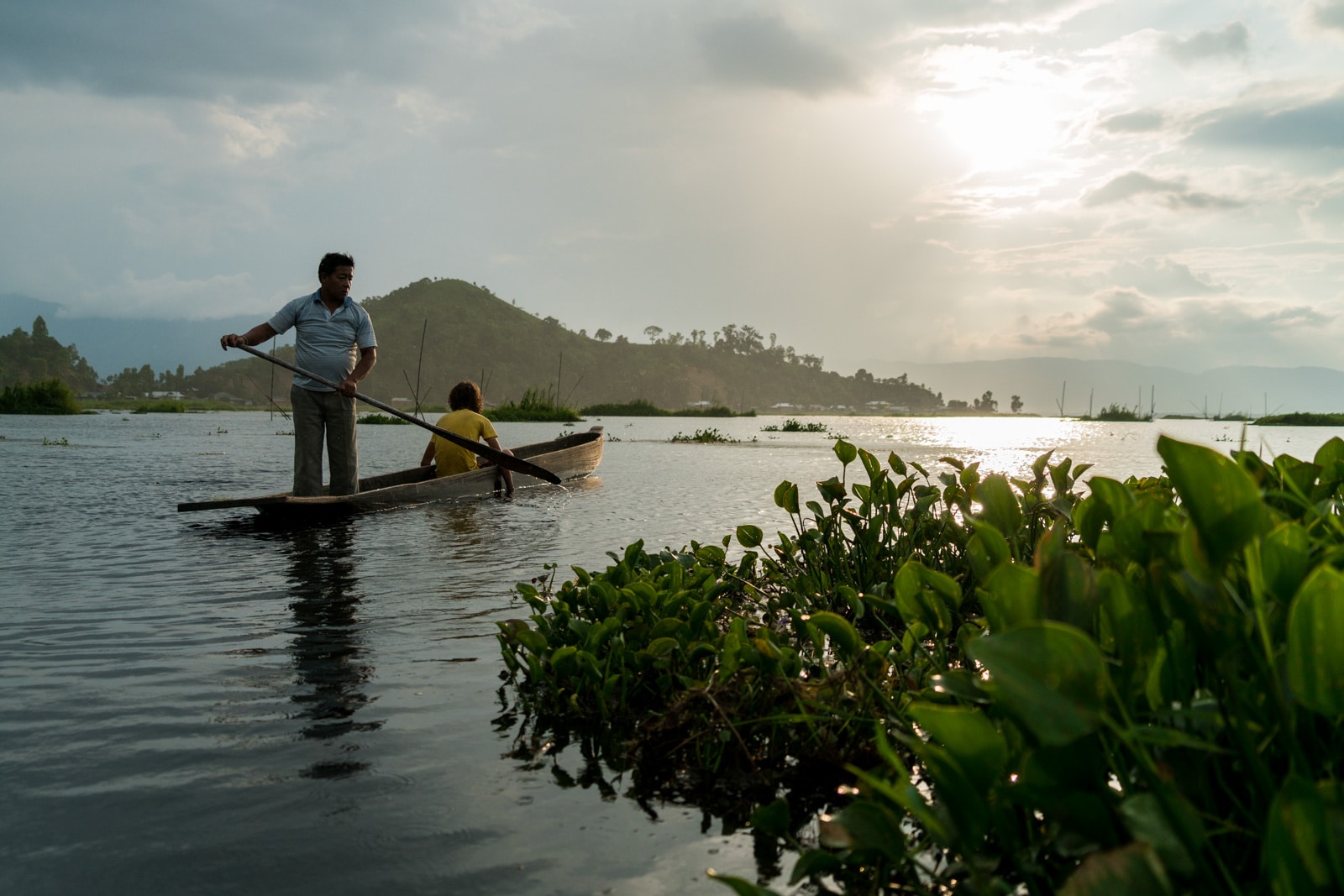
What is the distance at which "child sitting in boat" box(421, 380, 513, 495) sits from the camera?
10945 millimetres

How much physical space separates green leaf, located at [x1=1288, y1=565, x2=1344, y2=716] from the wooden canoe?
8195 mm

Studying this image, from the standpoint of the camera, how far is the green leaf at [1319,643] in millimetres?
1084

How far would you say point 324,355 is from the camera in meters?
8.57

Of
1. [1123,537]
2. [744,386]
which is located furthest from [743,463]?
[744,386]

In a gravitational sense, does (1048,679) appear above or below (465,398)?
below

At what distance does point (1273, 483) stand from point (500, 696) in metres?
2.91

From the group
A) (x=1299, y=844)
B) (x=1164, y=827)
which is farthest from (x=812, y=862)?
(x=1299, y=844)

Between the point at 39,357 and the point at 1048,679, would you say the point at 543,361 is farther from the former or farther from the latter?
the point at 1048,679

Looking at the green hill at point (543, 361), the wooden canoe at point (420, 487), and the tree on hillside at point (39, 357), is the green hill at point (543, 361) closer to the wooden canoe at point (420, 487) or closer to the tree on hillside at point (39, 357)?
the tree on hillside at point (39, 357)

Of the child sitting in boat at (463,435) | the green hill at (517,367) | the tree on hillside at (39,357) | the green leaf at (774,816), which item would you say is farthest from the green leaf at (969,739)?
the tree on hillside at (39,357)

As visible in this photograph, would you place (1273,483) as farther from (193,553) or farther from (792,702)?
(193,553)

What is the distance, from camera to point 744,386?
18750 cm

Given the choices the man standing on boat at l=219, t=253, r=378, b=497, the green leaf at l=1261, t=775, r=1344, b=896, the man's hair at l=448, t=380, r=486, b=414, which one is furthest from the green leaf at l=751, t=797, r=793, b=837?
the man's hair at l=448, t=380, r=486, b=414

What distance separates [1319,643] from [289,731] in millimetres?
3037
